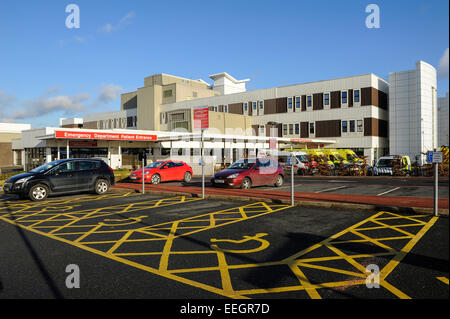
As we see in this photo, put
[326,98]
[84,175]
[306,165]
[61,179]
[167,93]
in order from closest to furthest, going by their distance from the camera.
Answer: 1. [61,179]
2. [84,175]
3. [306,165]
4. [326,98]
5. [167,93]

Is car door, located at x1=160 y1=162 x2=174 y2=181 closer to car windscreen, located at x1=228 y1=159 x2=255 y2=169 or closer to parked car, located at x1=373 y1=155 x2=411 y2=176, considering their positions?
car windscreen, located at x1=228 y1=159 x2=255 y2=169

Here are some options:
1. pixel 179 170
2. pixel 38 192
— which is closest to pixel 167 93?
pixel 179 170

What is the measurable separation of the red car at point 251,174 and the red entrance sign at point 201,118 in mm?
29346

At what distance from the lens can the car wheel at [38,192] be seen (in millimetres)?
13547

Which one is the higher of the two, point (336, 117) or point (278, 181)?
point (336, 117)

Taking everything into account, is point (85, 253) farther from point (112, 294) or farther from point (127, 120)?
point (127, 120)

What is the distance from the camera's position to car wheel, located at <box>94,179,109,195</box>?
15.6m

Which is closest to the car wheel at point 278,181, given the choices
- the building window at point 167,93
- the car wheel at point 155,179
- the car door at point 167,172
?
the car door at point 167,172

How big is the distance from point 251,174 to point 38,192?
30.6 feet

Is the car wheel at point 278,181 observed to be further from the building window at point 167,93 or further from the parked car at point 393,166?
the building window at point 167,93

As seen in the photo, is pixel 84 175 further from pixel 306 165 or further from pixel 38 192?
pixel 306 165

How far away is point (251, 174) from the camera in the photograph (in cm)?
1673

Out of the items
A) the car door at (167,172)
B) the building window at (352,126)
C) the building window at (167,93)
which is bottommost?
the car door at (167,172)
